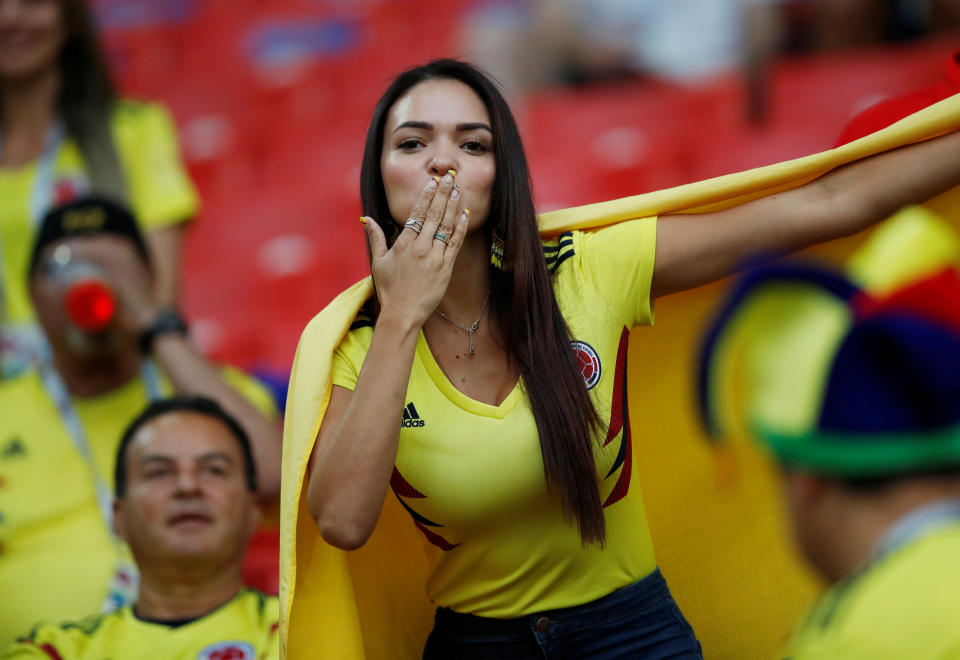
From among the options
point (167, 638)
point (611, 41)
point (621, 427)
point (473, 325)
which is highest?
point (473, 325)

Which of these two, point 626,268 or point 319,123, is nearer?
point 626,268

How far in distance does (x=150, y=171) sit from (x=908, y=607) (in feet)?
8.80

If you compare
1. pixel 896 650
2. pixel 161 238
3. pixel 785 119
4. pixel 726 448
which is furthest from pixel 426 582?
pixel 785 119

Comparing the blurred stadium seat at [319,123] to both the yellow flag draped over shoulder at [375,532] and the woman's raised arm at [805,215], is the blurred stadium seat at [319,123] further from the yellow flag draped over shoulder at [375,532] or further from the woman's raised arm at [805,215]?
the woman's raised arm at [805,215]

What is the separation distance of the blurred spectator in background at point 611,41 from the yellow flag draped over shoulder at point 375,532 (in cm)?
326

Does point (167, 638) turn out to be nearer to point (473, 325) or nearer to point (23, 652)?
point (23, 652)

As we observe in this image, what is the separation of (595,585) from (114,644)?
973 mm

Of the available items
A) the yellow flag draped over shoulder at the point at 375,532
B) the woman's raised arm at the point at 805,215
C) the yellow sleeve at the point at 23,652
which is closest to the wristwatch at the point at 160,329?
the yellow sleeve at the point at 23,652

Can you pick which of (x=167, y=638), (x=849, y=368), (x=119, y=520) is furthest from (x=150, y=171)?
(x=849, y=368)

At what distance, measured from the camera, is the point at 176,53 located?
661 cm

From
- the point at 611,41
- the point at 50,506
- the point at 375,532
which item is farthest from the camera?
the point at 611,41

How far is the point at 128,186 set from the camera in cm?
330

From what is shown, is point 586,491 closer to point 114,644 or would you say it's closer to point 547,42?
point 114,644

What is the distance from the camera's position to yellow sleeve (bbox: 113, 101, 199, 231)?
332 centimetres
